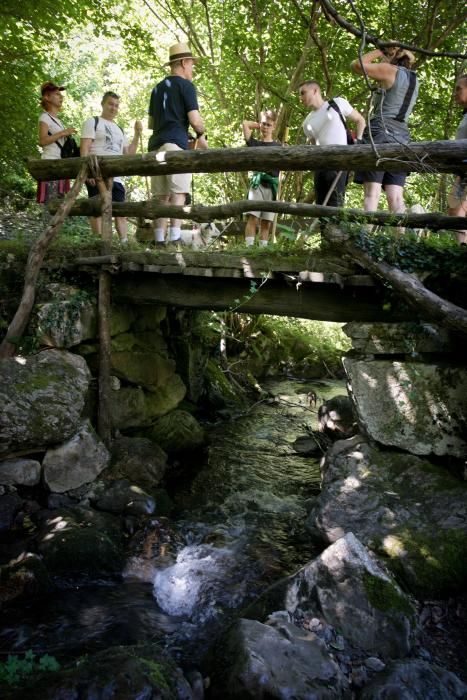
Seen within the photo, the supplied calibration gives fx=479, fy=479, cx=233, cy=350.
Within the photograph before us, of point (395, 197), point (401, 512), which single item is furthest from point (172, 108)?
point (401, 512)

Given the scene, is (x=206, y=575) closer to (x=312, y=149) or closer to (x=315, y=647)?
(x=315, y=647)

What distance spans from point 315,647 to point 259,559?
1.53m

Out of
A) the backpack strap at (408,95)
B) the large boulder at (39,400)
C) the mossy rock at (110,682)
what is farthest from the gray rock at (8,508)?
the backpack strap at (408,95)

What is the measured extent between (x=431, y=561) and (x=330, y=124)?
4.82m

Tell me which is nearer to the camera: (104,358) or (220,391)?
(104,358)

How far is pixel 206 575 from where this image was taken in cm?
438

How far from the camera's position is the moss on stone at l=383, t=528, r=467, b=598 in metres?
3.77

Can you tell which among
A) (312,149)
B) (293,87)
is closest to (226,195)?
(293,87)

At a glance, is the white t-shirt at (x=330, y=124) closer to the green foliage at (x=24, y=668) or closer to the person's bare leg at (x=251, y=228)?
the person's bare leg at (x=251, y=228)

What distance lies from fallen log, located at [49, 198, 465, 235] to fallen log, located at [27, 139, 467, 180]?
1.34 ft

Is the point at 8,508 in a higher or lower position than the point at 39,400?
lower

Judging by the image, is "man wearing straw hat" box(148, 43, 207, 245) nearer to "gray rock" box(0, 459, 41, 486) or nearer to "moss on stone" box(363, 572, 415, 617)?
"gray rock" box(0, 459, 41, 486)

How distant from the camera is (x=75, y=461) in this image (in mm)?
5301

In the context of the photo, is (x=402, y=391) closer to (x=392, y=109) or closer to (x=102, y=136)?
(x=392, y=109)
